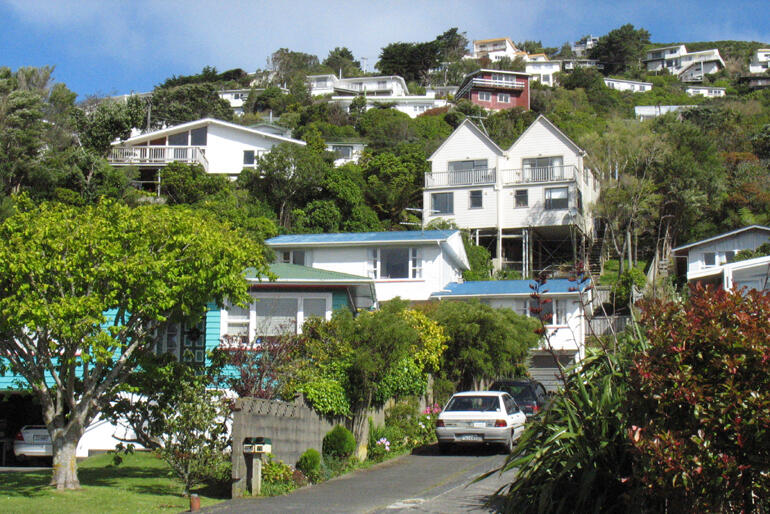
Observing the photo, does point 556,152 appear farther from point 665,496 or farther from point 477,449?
point 665,496

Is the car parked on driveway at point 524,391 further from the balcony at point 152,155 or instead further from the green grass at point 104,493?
the balcony at point 152,155

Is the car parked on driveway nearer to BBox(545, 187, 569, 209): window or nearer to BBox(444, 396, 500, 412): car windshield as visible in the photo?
BBox(444, 396, 500, 412): car windshield

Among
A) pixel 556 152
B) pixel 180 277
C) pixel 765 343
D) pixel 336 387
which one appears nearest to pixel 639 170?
pixel 556 152

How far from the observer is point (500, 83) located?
98688mm

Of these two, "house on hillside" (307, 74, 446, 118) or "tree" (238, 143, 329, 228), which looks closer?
"tree" (238, 143, 329, 228)

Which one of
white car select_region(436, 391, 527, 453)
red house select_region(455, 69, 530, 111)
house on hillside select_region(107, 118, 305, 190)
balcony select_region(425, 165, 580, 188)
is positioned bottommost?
white car select_region(436, 391, 527, 453)

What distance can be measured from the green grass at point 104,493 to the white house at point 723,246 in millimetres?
35674

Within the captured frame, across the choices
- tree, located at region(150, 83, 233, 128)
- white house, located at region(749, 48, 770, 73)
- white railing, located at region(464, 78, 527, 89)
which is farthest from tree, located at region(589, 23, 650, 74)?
tree, located at region(150, 83, 233, 128)

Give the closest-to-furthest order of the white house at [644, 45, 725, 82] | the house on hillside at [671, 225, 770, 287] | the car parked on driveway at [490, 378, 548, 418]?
the car parked on driveway at [490, 378, 548, 418] < the house on hillside at [671, 225, 770, 287] < the white house at [644, 45, 725, 82]

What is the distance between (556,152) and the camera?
170ft

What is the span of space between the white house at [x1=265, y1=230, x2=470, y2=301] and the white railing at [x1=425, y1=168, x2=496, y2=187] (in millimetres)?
14914

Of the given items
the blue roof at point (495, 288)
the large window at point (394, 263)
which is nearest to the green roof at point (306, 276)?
the large window at point (394, 263)

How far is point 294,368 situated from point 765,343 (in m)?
11.5

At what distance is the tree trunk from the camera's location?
44.1 ft
